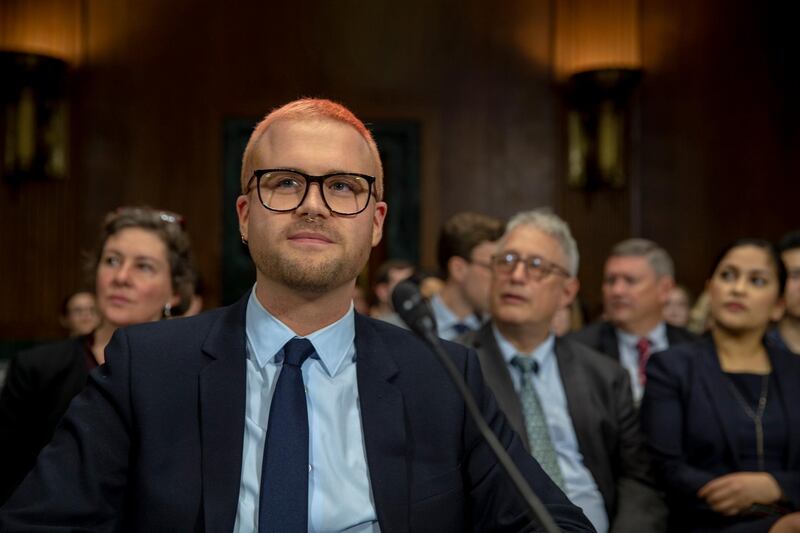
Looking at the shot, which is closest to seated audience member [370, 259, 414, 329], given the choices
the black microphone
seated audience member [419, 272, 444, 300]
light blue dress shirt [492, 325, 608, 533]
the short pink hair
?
seated audience member [419, 272, 444, 300]

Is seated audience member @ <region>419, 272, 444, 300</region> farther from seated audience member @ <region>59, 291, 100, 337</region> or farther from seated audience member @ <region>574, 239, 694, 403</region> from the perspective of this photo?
seated audience member @ <region>59, 291, 100, 337</region>

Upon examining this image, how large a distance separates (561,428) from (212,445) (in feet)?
5.35

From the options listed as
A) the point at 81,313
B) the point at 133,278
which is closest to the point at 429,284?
the point at 81,313

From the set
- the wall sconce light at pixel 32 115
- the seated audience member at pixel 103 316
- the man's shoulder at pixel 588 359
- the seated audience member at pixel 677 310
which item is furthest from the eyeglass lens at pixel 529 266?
the wall sconce light at pixel 32 115

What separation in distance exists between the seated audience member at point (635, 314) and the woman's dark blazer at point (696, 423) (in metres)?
1.22

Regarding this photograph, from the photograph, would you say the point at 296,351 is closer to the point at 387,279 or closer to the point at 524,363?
the point at 524,363

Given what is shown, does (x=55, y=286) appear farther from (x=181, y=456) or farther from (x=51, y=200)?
(x=181, y=456)

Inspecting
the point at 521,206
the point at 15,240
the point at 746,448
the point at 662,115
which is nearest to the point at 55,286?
the point at 15,240

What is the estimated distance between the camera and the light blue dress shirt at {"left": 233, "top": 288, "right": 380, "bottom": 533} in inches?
63.0

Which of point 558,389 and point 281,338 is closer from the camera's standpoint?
point 281,338

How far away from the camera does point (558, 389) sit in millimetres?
3080

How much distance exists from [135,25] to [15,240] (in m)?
1.75

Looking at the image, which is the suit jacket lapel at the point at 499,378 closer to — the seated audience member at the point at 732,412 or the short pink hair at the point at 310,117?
the seated audience member at the point at 732,412

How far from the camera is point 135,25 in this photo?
6.73m
